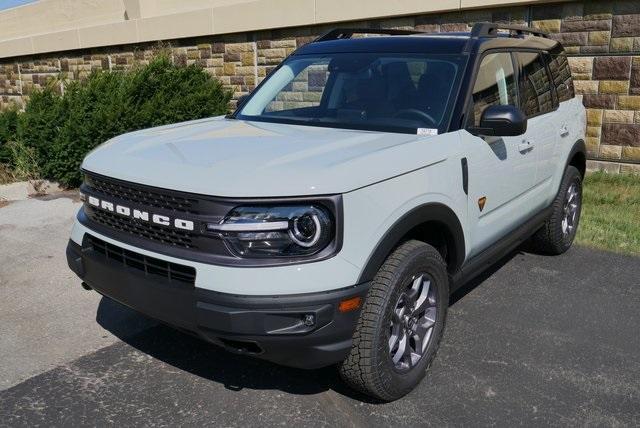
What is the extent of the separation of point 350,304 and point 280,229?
1.49ft

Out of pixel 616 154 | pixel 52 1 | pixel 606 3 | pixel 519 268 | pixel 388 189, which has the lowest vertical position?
pixel 519 268

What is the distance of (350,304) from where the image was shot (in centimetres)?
276

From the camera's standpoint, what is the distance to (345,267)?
2744 mm

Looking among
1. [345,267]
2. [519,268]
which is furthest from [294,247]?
[519,268]

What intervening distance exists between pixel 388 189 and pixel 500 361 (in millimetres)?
1429

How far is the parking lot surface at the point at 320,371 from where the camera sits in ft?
10.3

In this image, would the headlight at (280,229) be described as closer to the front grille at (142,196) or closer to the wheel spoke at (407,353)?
the front grille at (142,196)

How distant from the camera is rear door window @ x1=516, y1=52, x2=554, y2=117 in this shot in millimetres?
4531

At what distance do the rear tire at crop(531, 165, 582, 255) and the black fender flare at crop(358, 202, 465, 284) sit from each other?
6.57 feet

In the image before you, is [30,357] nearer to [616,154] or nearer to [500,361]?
[500,361]

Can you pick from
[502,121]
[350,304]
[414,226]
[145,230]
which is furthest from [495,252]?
[145,230]

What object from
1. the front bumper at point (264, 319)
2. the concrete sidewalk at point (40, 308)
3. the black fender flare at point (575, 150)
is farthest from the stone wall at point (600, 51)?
the front bumper at point (264, 319)

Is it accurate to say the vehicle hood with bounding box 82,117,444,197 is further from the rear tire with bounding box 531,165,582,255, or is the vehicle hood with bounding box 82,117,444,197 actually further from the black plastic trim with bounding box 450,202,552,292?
the rear tire with bounding box 531,165,582,255

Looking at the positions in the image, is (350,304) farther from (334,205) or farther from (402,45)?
(402,45)
